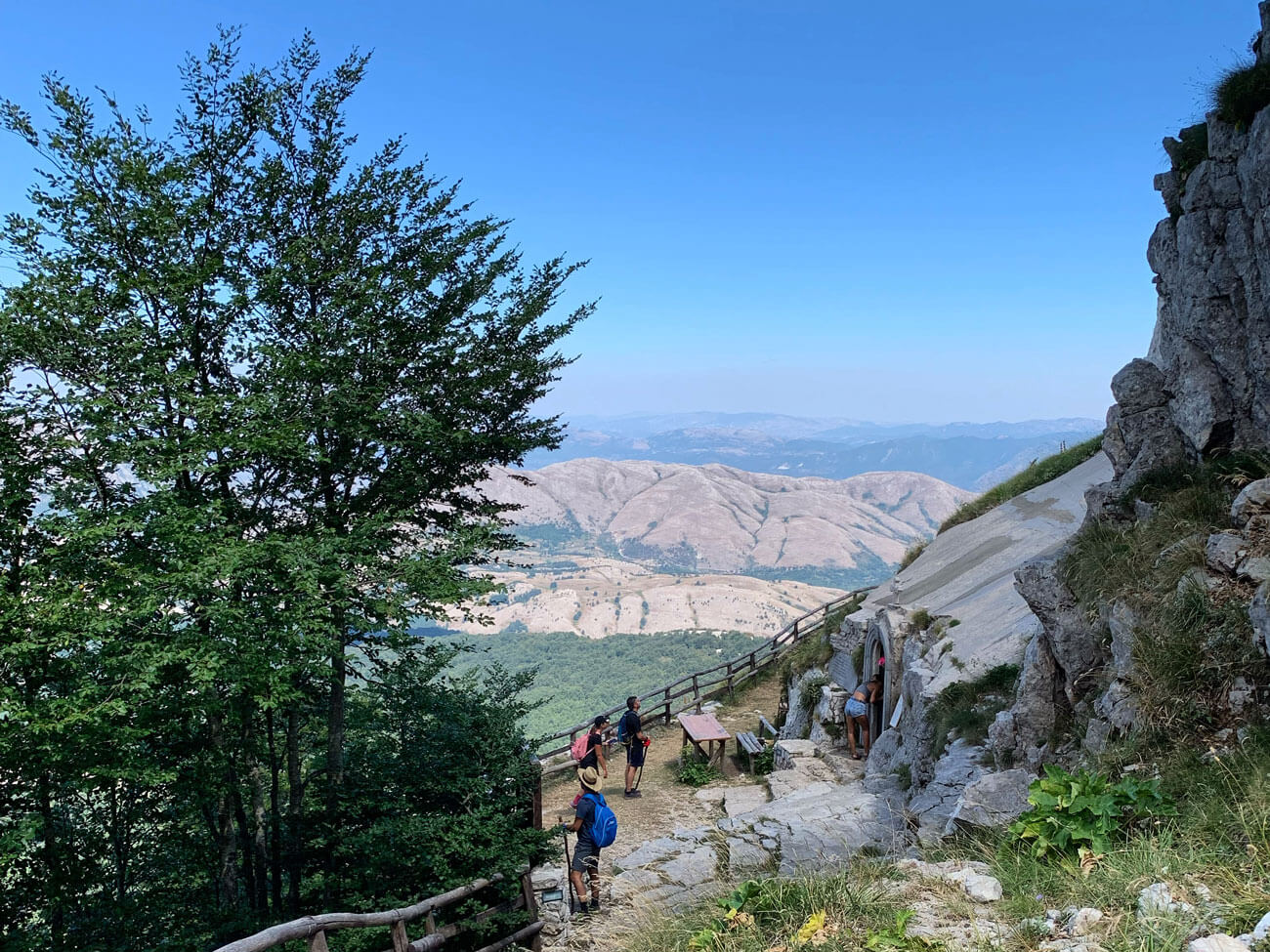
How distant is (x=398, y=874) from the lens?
26.0 ft

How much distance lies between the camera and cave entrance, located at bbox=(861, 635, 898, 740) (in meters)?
13.7

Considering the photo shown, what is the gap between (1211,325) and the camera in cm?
829

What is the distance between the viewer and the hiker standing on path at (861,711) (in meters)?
14.1

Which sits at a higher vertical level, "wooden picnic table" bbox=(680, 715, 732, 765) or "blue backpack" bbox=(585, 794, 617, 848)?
"blue backpack" bbox=(585, 794, 617, 848)

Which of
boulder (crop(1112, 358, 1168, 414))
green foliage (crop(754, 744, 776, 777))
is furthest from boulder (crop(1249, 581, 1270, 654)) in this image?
green foliage (crop(754, 744, 776, 777))

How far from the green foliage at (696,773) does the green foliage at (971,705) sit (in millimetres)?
5420

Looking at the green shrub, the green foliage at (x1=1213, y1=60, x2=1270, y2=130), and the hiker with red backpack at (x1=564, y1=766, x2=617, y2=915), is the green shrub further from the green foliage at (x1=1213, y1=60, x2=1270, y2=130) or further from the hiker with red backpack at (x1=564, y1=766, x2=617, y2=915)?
the hiker with red backpack at (x1=564, y1=766, x2=617, y2=915)

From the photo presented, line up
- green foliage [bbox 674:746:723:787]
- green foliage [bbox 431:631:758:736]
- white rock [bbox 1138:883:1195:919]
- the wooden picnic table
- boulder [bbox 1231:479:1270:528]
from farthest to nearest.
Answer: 1. green foliage [bbox 431:631:758:736]
2. the wooden picnic table
3. green foliage [bbox 674:746:723:787]
4. boulder [bbox 1231:479:1270:528]
5. white rock [bbox 1138:883:1195:919]

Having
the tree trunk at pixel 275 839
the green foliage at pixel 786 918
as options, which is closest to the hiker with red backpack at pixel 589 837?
the green foliage at pixel 786 918

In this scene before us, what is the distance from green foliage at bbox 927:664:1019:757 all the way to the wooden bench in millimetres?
5221

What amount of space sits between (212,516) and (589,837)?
5.67m

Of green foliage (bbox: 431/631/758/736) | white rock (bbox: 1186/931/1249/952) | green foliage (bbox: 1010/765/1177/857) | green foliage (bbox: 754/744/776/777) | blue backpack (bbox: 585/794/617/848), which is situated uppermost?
white rock (bbox: 1186/931/1249/952)

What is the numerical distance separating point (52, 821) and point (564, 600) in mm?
153674

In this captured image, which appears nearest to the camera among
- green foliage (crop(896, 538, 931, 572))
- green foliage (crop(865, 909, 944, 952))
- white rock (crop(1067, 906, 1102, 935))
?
white rock (crop(1067, 906, 1102, 935))
